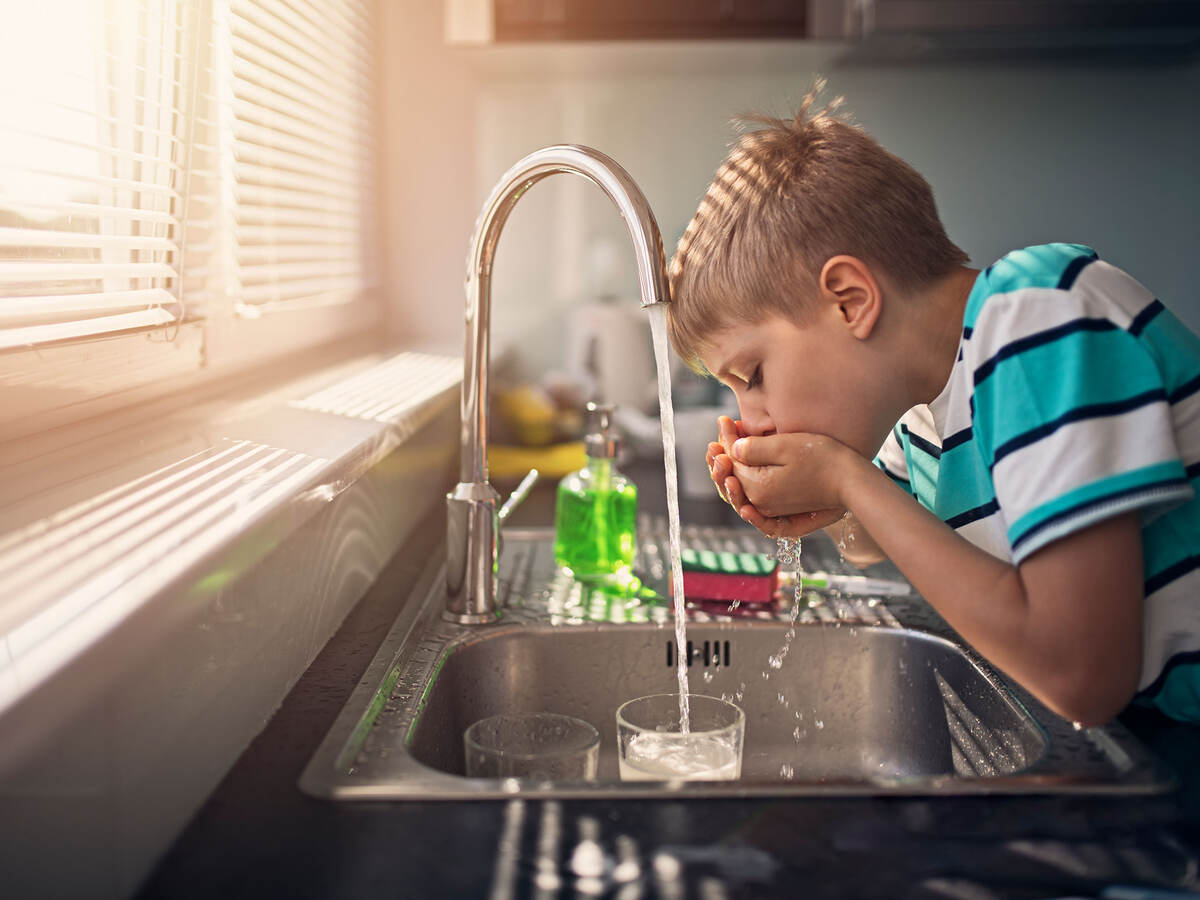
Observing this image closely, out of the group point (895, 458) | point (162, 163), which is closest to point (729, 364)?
point (895, 458)

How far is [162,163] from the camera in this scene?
116 centimetres

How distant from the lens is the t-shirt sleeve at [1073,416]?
2.32ft

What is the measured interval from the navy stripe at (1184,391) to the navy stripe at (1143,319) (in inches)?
2.2

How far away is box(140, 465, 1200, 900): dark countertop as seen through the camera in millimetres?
584

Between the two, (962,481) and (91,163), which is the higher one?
(91,163)

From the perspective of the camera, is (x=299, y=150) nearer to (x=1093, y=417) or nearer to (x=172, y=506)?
(x=172, y=506)

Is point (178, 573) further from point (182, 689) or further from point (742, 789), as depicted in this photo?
point (742, 789)

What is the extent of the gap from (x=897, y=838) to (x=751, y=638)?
1.49 feet

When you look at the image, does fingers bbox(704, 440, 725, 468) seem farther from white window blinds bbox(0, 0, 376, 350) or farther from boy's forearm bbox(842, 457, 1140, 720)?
white window blinds bbox(0, 0, 376, 350)

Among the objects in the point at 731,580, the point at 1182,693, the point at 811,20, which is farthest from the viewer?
the point at 811,20

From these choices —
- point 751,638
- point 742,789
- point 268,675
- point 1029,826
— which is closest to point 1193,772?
point 1029,826

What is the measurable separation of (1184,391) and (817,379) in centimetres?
28

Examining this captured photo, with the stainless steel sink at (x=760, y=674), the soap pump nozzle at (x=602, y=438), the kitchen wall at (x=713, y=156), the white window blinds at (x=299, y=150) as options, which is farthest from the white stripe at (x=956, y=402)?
the kitchen wall at (x=713, y=156)

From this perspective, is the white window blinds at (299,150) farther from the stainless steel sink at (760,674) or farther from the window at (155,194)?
the stainless steel sink at (760,674)
